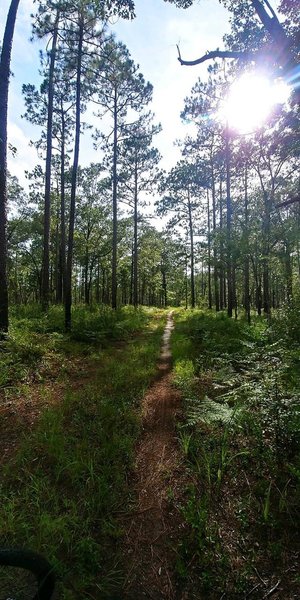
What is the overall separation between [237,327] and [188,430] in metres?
7.99

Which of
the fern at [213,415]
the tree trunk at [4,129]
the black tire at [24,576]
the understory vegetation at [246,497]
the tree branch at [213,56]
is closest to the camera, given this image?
the black tire at [24,576]

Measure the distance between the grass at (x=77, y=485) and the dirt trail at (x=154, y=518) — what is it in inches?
5.2

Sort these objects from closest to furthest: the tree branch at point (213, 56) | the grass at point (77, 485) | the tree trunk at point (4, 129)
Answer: the grass at point (77, 485) → the tree branch at point (213, 56) → the tree trunk at point (4, 129)

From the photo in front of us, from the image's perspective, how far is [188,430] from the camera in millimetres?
3742

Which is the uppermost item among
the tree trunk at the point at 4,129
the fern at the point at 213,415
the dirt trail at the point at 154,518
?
the tree trunk at the point at 4,129

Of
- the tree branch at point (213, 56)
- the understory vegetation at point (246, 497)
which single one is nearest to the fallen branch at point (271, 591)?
the understory vegetation at point (246, 497)

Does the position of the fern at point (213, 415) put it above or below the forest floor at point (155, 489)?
above

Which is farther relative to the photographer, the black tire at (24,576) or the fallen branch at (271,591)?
the fallen branch at (271,591)

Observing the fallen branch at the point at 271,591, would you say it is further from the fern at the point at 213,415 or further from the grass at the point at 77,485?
the fern at the point at 213,415

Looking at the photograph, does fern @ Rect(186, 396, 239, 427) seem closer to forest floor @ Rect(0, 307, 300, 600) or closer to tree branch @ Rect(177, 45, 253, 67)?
forest floor @ Rect(0, 307, 300, 600)

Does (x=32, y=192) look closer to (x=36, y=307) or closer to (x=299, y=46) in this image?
(x=36, y=307)

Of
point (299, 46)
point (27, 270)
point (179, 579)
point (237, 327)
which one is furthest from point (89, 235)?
point (179, 579)

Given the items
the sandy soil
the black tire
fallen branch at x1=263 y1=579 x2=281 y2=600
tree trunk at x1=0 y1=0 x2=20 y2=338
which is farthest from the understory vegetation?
tree trunk at x1=0 y1=0 x2=20 y2=338

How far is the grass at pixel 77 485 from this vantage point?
80.4 inches
